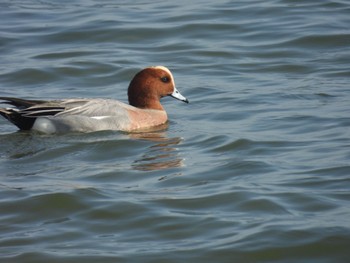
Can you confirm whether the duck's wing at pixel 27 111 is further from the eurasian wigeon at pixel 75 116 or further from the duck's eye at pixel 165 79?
the duck's eye at pixel 165 79

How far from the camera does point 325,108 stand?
10469 mm

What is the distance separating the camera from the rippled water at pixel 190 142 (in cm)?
677

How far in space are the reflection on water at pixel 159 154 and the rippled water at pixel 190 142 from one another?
0.02 metres

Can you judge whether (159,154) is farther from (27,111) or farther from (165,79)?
(165,79)

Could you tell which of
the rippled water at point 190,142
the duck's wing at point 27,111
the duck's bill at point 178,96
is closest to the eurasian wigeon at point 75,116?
the duck's wing at point 27,111

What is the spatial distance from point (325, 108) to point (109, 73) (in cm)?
322

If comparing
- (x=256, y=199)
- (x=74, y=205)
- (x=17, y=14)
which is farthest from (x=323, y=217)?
(x=17, y=14)

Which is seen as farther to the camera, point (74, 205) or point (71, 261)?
point (74, 205)

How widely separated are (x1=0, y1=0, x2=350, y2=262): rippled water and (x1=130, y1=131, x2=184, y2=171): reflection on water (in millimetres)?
22

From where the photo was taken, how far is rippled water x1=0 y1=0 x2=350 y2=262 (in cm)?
677

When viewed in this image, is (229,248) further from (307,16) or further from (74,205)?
(307,16)

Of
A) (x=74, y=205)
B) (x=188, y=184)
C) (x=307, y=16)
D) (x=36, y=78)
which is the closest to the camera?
(x=74, y=205)

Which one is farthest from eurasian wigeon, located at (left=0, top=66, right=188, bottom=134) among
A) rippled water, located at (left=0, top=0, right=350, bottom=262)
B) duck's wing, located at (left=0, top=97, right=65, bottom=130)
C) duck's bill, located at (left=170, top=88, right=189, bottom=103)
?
duck's bill, located at (left=170, top=88, right=189, bottom=103)

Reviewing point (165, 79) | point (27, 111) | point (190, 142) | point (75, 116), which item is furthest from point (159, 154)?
point (165, 79)
